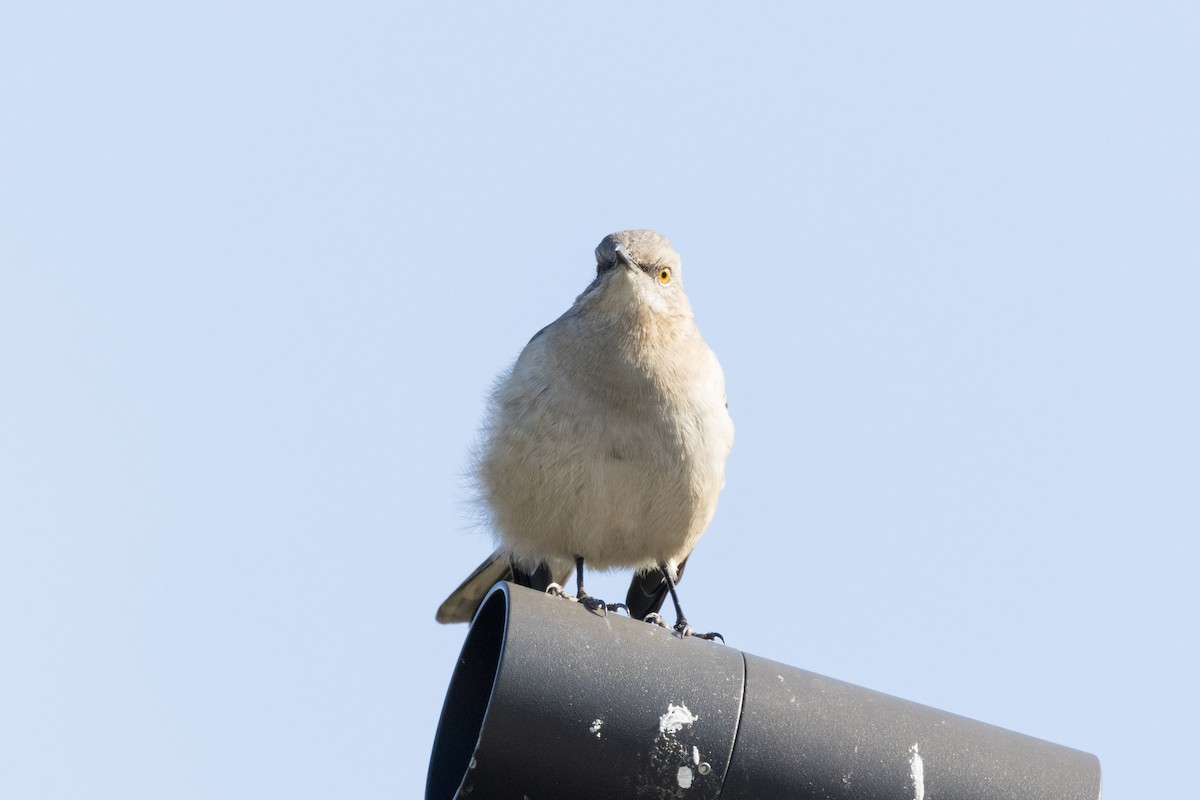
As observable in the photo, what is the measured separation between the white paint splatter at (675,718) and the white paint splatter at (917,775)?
0.65 metres

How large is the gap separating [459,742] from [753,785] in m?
0.99

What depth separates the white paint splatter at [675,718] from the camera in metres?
4.51

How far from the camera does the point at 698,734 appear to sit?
453 centimetres

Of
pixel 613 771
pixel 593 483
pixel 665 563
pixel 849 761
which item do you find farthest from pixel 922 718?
pixel 665 563

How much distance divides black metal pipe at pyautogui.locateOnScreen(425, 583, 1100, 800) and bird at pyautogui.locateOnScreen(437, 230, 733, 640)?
7.81 ft

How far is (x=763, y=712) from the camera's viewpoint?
15.2ft

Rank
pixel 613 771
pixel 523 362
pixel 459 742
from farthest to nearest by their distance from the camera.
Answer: pixel 523 362
pixel 459 742
pixel 613 771

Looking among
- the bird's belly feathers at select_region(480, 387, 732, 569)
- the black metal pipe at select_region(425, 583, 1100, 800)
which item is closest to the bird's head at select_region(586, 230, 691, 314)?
the bird's belly feathers at select_region(480, 387, 732, 569)

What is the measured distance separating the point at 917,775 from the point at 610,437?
10.4 feet

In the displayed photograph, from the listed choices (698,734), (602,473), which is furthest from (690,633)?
(698,734)

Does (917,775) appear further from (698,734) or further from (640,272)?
(640,272)

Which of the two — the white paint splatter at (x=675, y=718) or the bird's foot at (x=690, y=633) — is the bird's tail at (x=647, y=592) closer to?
the bird's foot at (x=690, y=633)

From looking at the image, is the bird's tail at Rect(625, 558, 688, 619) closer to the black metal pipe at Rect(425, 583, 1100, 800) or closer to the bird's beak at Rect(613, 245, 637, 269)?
the bird's beak at Rect(613, 245, 637, 269)

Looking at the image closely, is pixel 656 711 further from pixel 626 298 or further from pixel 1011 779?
pixel 626 298
